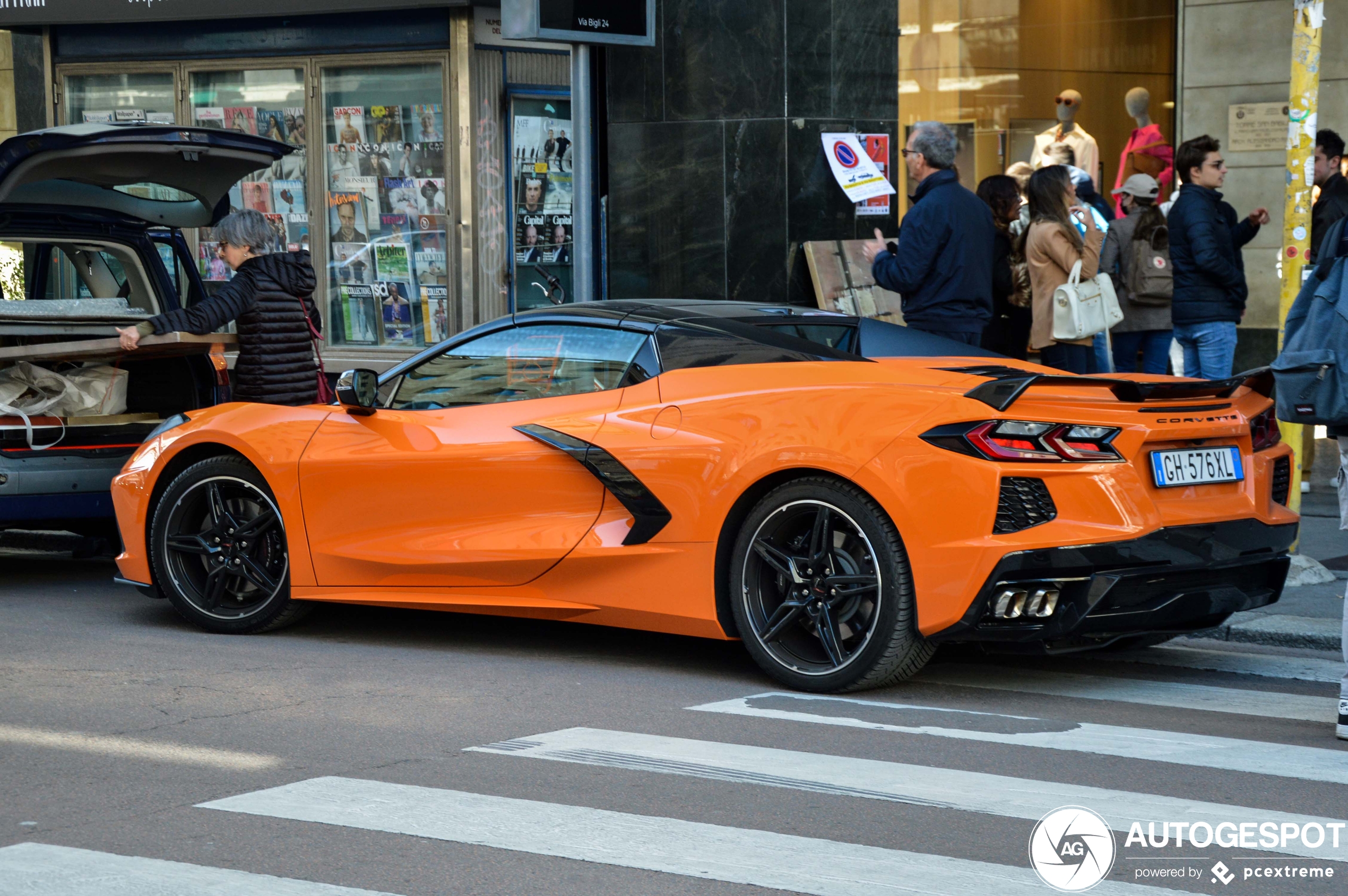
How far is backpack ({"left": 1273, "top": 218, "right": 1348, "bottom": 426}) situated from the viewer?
5.48m

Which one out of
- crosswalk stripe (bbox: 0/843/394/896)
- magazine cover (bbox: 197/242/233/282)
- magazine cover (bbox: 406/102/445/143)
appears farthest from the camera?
magazine cover (bbox: 197/242/233/282)

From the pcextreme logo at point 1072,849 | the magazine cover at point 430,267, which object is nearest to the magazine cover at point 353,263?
the magazine cover at point 430,267

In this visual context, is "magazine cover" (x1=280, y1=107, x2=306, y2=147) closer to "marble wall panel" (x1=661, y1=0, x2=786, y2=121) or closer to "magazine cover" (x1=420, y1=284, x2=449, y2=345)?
"magazine cover" (x1=420, y1=284, x2=449, y2=345)

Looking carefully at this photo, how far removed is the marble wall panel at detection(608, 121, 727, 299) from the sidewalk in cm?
517

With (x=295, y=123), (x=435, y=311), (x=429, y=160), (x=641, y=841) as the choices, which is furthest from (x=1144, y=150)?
(x=641, y=841)

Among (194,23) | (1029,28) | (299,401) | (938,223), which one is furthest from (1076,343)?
(194,23)

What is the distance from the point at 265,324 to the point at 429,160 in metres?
6.57

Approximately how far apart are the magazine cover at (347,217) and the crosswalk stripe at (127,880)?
37.0 feet

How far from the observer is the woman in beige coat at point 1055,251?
1004 cm

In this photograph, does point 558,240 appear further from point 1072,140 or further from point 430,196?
point 1072,140

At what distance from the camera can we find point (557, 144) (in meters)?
14.8

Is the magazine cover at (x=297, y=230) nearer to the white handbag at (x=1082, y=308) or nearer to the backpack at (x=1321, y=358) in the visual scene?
the white handbag at (x=1082, y=308)

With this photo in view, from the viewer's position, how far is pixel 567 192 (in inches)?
584

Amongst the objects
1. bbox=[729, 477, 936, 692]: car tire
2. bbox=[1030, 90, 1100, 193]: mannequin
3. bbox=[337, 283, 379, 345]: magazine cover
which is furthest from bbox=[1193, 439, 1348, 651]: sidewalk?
bbox=[337, 283, 379, 345]: magazine cover
